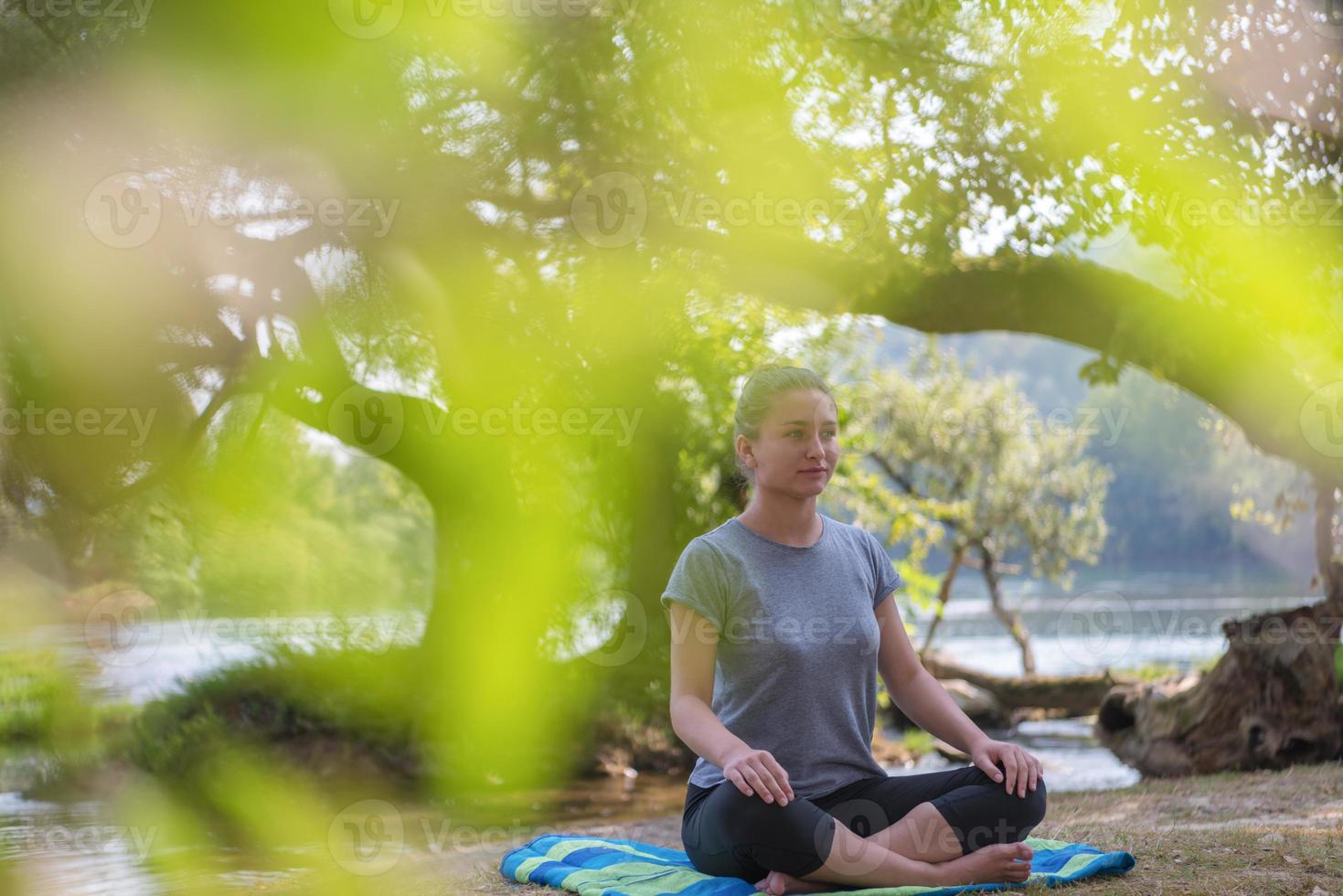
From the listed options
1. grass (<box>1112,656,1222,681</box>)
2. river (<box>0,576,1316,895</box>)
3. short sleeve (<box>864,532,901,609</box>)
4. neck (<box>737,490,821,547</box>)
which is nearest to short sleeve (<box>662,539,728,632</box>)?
neck (<box>737,490,821,547</box>)

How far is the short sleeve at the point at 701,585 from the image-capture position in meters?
2.99

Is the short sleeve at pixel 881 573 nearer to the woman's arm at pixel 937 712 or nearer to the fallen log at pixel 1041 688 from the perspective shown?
the woman's arm at pixel 937 712

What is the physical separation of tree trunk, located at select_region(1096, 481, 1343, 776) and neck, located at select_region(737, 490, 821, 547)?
5343 mm

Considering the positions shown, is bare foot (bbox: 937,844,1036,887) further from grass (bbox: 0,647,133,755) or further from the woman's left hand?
grass (bbox: 0,647,133,755)

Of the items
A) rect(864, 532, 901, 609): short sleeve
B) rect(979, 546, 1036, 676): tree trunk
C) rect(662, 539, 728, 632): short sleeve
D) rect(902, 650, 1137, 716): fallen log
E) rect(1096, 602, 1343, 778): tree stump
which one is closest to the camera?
rect(662, 539, 728, 632): short sleeve

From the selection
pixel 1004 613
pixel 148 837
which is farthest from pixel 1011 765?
pixel 1004 613

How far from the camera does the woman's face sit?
3.09 meters

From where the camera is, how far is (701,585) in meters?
3.01

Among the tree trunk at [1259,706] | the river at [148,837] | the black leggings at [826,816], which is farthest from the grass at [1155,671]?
the black leggings at [826,816]

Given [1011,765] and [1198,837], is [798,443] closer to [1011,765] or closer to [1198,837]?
[1011,765]

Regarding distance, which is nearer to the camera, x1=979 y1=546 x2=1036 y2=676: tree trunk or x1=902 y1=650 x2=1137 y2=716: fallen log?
x1=902 y1=650 x2=1137 y2=716: fallen log

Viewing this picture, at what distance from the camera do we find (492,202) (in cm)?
1021

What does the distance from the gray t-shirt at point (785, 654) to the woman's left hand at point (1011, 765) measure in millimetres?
334

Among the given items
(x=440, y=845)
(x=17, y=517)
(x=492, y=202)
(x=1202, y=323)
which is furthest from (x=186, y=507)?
(x=1202, y=323)
